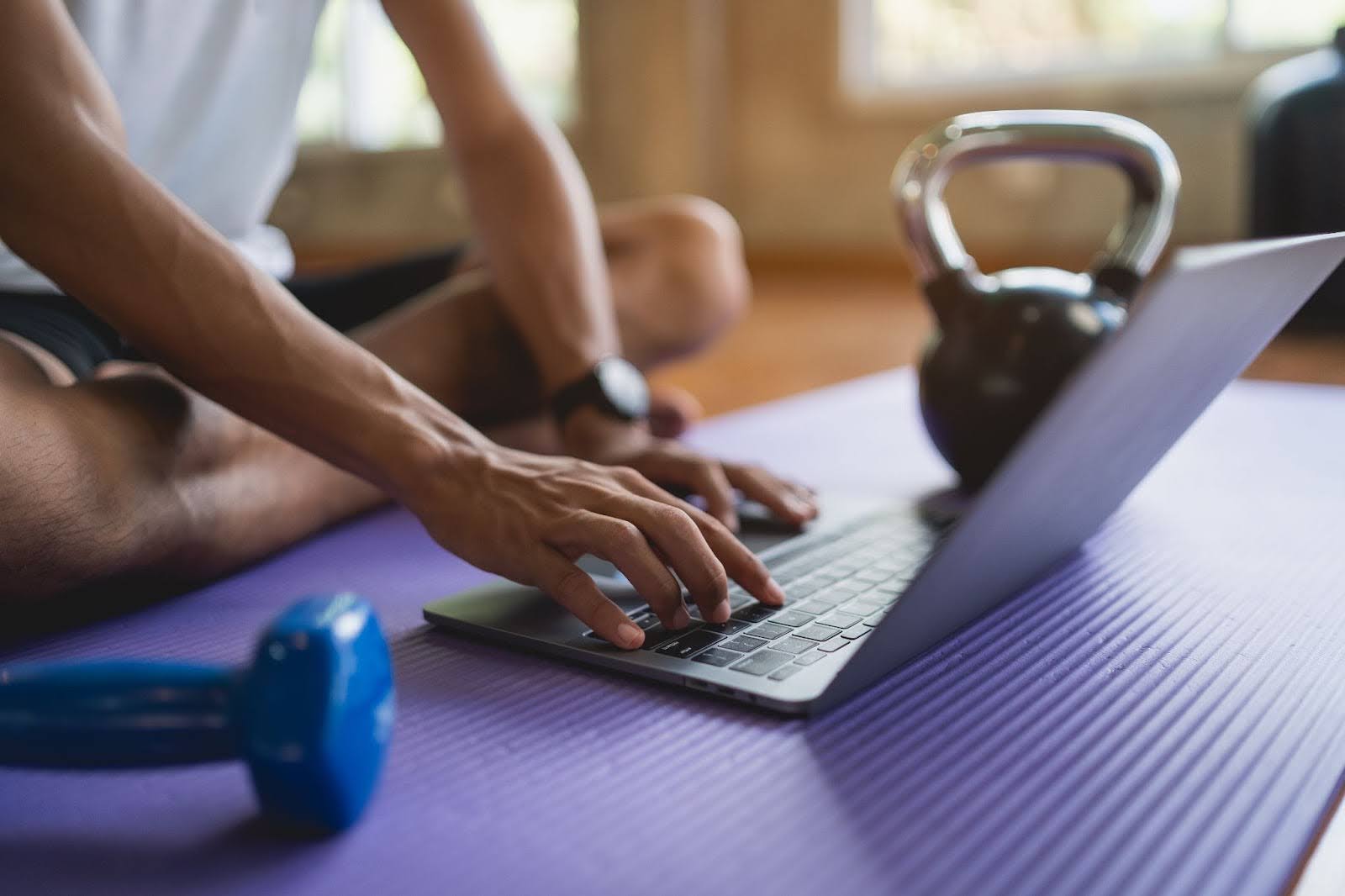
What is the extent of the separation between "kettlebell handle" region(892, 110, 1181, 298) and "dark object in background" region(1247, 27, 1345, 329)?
1571 millimetres

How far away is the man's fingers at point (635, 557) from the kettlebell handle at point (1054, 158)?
59 cm

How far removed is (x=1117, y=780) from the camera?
59cm

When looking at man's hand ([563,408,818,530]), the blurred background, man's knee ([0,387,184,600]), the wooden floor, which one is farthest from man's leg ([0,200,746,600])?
the blurred background

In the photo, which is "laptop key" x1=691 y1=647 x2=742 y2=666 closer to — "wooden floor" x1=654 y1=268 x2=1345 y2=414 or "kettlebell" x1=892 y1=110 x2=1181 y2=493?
"kettlebell" x1=892 y1=110 x2=1181 y2=493

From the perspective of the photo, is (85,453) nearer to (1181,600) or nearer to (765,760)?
(765,760)

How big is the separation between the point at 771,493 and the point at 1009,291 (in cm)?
33

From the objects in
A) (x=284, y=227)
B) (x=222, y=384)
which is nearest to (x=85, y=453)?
(x=222, y=384)

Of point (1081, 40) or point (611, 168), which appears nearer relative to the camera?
point (1081, 40)

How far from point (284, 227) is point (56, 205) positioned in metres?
6.08

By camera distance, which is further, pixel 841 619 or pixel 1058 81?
pixel 1058 81

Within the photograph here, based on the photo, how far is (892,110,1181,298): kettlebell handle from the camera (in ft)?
3.74

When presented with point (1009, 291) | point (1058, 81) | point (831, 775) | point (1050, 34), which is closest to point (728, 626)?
point (831, 775)

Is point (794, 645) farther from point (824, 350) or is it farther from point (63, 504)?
point (824, 350)

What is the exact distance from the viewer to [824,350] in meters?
2.52
